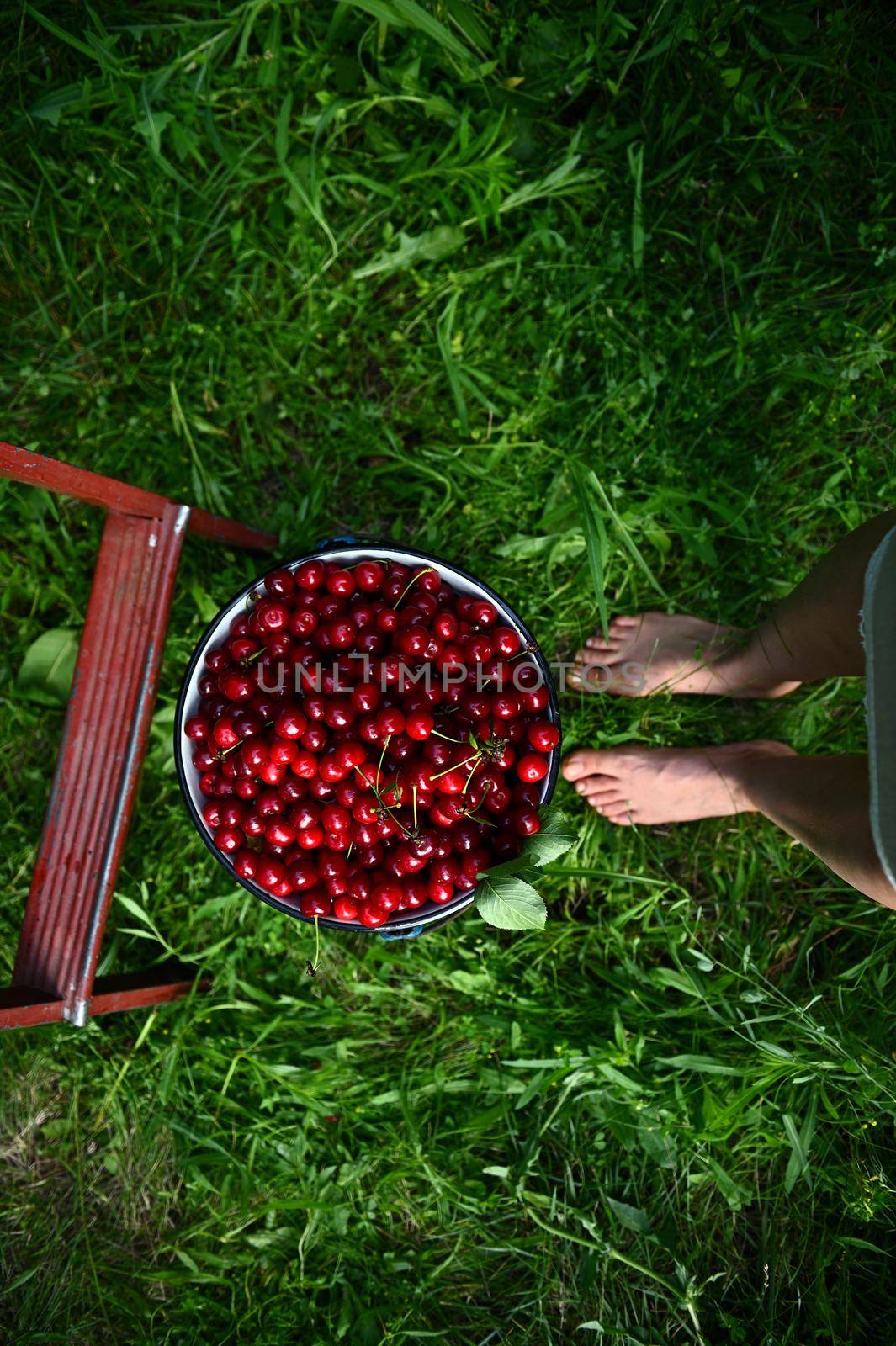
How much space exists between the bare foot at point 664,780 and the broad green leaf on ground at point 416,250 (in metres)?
1.34

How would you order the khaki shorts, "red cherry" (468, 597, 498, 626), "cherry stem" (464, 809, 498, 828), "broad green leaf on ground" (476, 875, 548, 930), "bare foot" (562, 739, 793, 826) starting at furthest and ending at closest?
"bare foot" (562, 739, 793, 826), "red cherry" (468, 597, 498, 626), "cherry stem" (464, 809, 498, 828), "broad green leaf on ground" (476, 875, 548, 930), the khaki shorts

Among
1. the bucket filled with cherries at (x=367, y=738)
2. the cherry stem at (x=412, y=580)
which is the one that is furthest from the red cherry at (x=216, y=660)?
the cherry stem at (x=412, y=580)

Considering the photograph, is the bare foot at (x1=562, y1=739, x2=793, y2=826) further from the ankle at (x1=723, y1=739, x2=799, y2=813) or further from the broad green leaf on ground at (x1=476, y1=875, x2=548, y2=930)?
the broad green leaf on ground at (x1=476, y1=875, x2=548, y2=930)

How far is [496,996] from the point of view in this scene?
6.61 feet

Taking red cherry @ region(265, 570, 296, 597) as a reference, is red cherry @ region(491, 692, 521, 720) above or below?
below

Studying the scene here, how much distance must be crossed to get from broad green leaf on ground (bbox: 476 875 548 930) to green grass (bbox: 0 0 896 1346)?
2.06ft

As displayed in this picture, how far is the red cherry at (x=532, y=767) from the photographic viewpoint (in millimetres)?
1479

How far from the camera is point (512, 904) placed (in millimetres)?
1341

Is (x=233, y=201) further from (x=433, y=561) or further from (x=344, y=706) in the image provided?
(x=344, y=706)

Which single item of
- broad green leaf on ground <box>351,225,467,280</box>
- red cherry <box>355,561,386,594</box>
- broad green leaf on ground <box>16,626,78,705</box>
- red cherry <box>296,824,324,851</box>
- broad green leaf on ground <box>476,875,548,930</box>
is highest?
broad green leaf on ground <box>351,225,467,280</box>

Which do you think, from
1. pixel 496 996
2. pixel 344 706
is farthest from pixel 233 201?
pixel 496 996

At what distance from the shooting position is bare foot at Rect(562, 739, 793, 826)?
1975mm

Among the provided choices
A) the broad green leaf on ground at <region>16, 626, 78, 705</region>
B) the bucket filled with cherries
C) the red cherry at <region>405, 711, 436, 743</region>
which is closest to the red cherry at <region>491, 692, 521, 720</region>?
the bucket filled with cherries

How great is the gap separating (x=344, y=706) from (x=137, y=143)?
1.74 m
